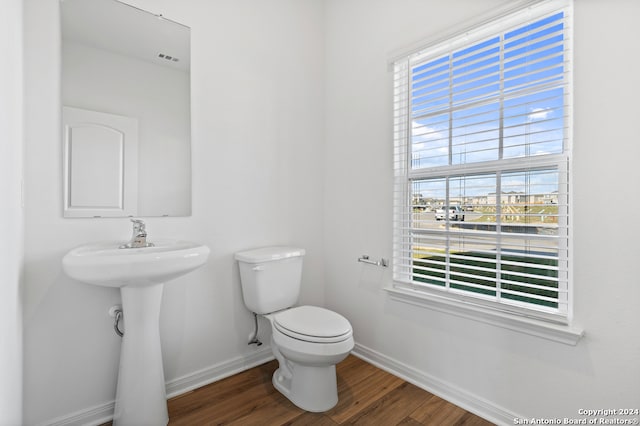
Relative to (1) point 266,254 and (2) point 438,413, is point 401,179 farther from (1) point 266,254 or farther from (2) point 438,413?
(2) point 438,413

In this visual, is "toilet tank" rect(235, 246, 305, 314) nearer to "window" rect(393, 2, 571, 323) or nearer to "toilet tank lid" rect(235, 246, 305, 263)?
"toilet tank lid" rect(235, 246, 305, 263)

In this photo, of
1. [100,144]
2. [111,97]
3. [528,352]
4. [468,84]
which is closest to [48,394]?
[100,144]

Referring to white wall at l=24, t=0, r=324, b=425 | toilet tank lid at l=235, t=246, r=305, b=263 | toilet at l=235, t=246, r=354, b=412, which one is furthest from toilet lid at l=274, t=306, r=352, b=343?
white wall at l=24, t=0, r=324, b=425

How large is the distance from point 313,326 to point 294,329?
99 mm

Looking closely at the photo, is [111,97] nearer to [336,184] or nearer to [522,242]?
[336,184]

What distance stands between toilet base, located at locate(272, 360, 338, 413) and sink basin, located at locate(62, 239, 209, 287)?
828mm

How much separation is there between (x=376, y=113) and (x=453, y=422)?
1808mm

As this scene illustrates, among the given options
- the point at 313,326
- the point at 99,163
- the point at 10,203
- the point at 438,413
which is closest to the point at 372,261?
the point at 313,326

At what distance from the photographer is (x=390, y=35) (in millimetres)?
2072

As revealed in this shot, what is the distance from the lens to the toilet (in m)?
1.62

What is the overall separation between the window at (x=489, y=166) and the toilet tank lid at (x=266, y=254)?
26.3 inches

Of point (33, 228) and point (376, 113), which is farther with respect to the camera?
point (376, 113)

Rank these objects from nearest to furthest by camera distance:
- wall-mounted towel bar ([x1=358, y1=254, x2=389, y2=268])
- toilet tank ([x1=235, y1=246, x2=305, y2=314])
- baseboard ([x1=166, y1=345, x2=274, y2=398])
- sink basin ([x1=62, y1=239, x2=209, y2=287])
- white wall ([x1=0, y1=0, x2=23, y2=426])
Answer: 1. white wall ([x1=0, y1=0, x2=23, y2=426])
2. sink basin ([x1=62, y1=239, x2=209, y2=287])
3. baseboard ([x1=166, y1=345, x2=274, y2=398])
4. toilet tank ([x1=235, y1=246, x2=305, y2=314])
5. wall-mounted towel bar ([x1=358, y1=254, x2=389, y2=268])

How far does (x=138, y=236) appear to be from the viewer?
5.17 ft
